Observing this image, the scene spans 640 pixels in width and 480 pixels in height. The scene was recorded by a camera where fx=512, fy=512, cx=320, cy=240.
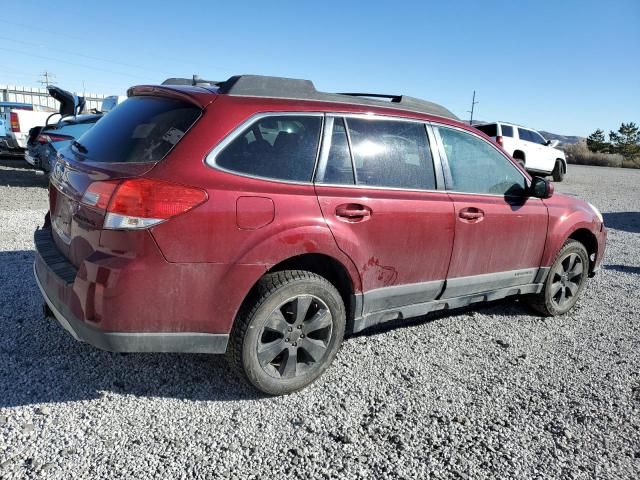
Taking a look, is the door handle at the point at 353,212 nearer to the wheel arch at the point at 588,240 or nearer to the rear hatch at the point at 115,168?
the rear hatch at the point at 115,168

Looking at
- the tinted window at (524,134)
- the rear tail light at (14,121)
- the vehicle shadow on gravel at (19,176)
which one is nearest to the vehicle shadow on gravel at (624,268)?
the vehicle shadow on gravel at (19,176)

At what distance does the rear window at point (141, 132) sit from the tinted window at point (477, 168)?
189 cm

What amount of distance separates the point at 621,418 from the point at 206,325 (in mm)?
2496

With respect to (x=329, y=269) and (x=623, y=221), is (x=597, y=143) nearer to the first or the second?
(x=623, y=221)

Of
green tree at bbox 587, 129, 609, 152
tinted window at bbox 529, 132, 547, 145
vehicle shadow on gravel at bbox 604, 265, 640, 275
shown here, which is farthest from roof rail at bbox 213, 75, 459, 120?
green tree at bbox 587, 129, 609, 152

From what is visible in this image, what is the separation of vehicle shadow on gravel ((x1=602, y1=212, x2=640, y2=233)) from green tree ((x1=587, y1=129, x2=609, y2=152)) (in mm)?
47806

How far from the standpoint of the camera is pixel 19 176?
1211 centimetres

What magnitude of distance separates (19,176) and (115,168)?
11297 mm

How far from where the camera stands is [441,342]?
397 centimetres

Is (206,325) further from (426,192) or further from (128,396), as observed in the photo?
(426,192)

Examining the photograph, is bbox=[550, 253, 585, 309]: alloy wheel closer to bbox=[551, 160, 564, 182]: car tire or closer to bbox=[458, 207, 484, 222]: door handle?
bbox=[458, 207, 484, 222]: door handle

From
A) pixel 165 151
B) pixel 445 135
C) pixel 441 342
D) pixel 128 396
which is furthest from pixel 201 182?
pixel 441 342

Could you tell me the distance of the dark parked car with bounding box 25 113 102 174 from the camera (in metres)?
9.73

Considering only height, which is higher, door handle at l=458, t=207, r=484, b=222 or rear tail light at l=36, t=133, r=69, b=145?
door handle at l=458, t=207, r=484, b=222
